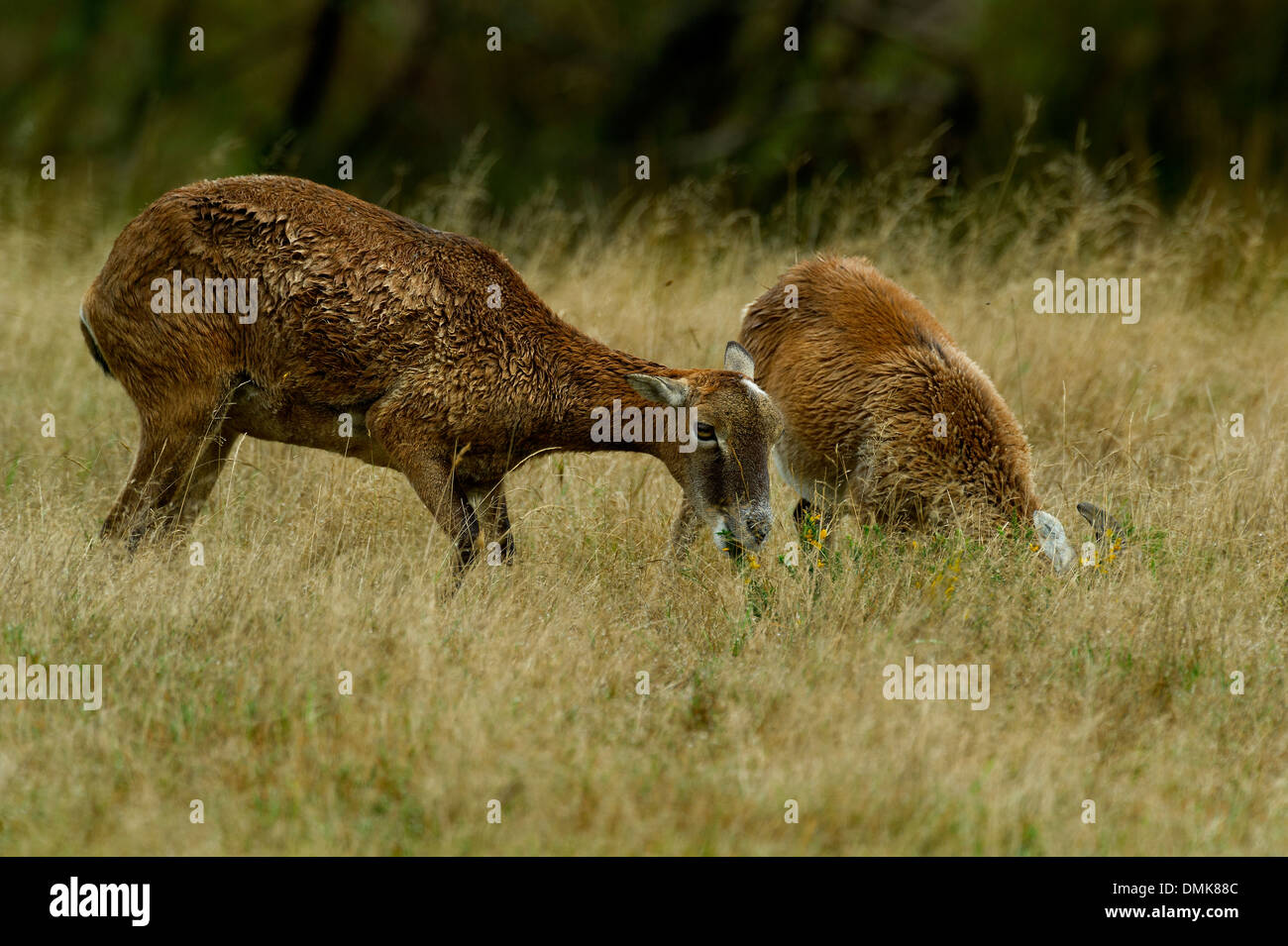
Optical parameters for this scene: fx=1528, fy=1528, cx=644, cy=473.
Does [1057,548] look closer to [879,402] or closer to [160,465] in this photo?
[879,402]

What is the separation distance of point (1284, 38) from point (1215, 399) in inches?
268

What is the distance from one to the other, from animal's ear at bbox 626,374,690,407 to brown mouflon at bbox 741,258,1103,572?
1058mm

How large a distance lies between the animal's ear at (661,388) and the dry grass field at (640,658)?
0.86 metres

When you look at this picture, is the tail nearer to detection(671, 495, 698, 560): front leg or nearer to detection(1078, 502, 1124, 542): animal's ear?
detection(671, 495, 698, 560): front leg

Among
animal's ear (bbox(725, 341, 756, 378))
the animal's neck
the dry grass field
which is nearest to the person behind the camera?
the dry grass field

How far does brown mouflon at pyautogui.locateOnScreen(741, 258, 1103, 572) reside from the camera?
7.75 m

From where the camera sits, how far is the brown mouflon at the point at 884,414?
7.75 metres

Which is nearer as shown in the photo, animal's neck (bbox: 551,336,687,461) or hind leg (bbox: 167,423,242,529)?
animal's neck (bbox: 551,336,687,461)

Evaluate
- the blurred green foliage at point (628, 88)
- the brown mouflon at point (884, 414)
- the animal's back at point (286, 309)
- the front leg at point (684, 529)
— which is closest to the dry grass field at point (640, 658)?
the front leg at point (684, 529)

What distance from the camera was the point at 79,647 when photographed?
626 centimetres

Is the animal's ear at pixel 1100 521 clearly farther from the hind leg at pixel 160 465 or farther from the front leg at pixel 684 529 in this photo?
the hind leg at pixel 160 465

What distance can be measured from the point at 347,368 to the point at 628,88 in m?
11.4

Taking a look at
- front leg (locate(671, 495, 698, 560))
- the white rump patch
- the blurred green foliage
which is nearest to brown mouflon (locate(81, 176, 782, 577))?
front leg (locate(671, 495, 698, 560))

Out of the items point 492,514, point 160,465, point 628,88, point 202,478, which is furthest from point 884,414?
point 628,88
